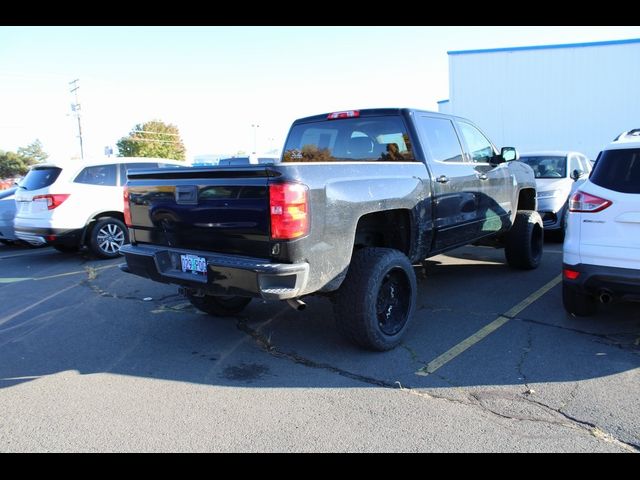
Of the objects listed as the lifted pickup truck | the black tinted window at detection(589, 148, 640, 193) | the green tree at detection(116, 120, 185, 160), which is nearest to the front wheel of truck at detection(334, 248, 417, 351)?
the lifted pickup truck

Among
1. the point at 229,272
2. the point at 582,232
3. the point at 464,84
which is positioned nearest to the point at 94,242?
the point at 229,272

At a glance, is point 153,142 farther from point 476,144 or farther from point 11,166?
point 476,144

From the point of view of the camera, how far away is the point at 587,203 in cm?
407

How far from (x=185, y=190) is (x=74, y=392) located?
167 cm

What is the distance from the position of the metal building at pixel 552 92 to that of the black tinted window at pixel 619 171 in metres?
19.6

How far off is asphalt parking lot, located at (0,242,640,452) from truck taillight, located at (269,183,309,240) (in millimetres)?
1128

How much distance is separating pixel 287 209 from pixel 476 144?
3.43 metres

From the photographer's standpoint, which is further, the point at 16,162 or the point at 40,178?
the point at 16,162

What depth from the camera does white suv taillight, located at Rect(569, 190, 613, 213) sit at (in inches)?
156

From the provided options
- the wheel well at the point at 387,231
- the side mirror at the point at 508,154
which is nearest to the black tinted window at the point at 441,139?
the wheel well at the point at 387,231

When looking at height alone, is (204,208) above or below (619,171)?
below

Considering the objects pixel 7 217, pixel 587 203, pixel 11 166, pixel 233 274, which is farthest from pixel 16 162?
pixel 587 203

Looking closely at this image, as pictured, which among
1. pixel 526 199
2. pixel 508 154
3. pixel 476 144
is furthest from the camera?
pixel 526 199

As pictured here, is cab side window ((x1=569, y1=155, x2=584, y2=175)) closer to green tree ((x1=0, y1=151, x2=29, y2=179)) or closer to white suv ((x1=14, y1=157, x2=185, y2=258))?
white suv ((x1=14, y1=157, x2=185, y2=258))
